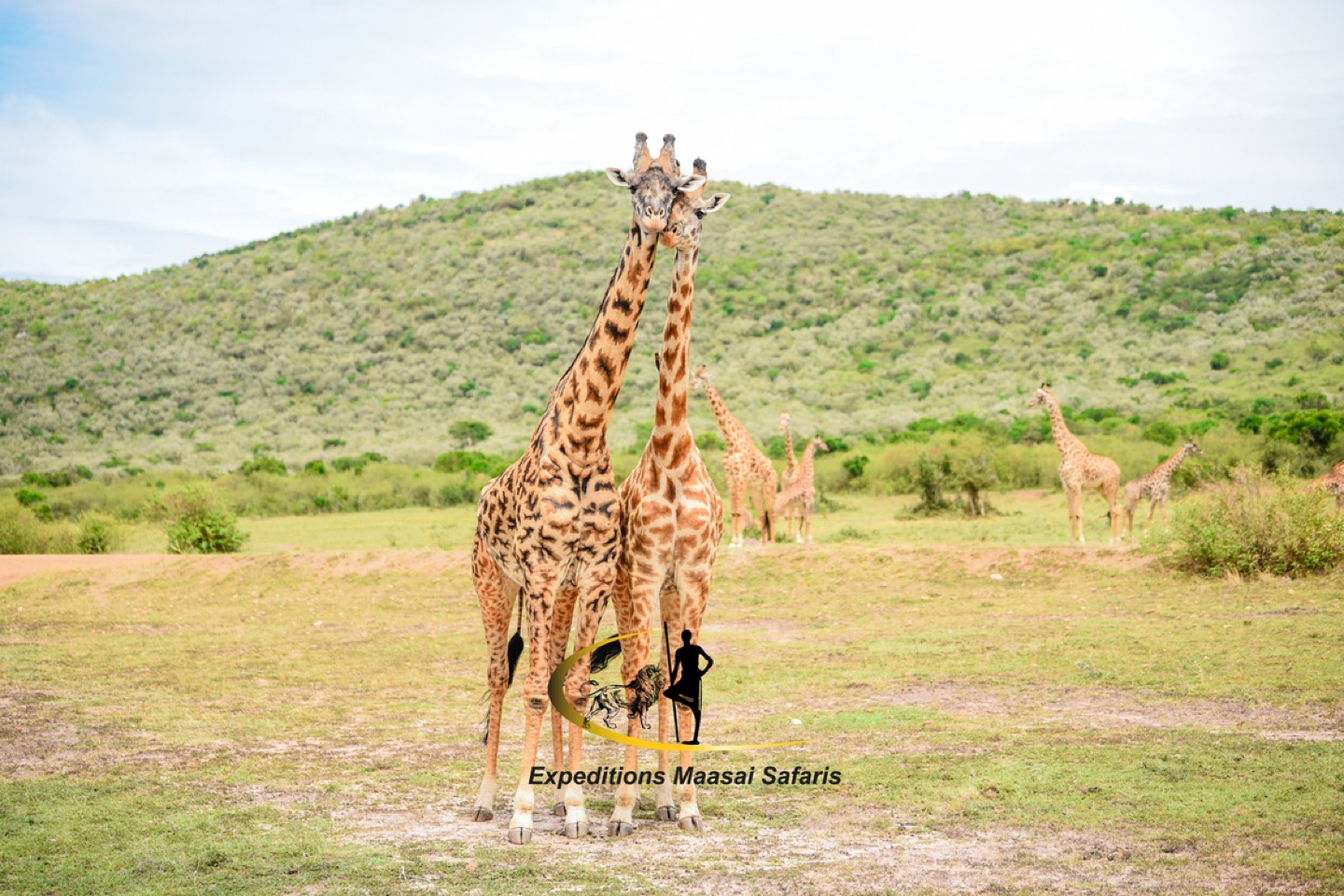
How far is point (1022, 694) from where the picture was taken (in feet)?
32.2

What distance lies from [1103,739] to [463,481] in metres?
26.9

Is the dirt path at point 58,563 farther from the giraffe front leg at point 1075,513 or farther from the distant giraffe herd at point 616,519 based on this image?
the giraffe front leg at point 1075,513

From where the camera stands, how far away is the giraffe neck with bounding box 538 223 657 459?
21.0 feet

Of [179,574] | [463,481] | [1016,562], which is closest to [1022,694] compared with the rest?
[1016,562]

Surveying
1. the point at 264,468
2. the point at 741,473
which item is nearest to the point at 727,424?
the point at 741,473

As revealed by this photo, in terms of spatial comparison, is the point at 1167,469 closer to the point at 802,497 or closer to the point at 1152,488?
the point at 1152,488

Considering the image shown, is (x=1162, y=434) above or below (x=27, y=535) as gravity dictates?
above

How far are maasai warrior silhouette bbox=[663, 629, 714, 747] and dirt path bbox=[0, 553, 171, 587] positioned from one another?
13786 mm

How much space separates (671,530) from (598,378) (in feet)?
3.00

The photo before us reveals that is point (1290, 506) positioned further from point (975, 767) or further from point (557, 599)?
point (557, 599)

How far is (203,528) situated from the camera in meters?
20.8

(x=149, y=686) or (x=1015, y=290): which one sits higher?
(x=1015, y=290)

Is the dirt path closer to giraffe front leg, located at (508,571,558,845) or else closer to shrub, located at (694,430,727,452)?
giraffe front leg, located at (508,571,558,845)

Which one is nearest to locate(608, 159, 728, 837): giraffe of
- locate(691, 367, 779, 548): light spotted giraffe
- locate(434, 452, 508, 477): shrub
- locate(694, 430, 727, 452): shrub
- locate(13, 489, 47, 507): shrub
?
locate(691, 367, 779, 548): light spotted giraffe
